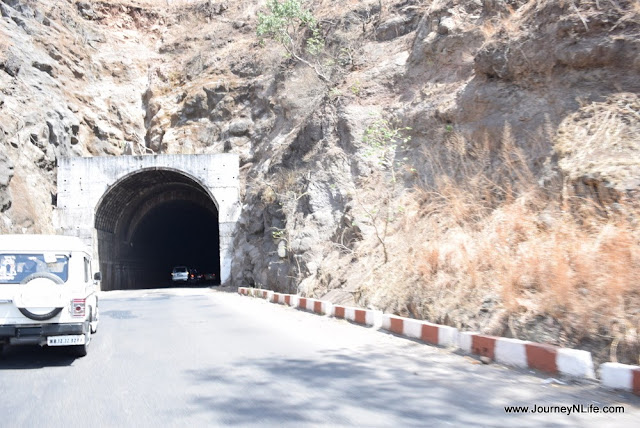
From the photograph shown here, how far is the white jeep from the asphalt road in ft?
1.39

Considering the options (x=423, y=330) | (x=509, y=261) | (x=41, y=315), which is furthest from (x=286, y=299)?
(x=41, y=315)

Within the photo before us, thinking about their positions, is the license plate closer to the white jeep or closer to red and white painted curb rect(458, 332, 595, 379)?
the white jeep

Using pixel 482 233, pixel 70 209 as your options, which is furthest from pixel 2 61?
pixel 482 233

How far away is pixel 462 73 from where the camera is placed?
693 inches

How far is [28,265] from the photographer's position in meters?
7.16

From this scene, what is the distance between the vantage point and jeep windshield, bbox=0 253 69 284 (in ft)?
22.9

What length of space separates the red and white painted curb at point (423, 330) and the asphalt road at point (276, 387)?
0.87 ft

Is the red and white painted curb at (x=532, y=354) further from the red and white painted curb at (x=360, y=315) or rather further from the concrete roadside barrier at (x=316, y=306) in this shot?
the concrete roadside barrier at (x=316, y=306)

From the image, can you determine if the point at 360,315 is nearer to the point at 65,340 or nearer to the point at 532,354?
the point at 532,354

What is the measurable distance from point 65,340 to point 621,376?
21.0ft

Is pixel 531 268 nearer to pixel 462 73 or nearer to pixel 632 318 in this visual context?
pixel 632 318

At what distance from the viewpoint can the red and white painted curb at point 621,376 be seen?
494cm

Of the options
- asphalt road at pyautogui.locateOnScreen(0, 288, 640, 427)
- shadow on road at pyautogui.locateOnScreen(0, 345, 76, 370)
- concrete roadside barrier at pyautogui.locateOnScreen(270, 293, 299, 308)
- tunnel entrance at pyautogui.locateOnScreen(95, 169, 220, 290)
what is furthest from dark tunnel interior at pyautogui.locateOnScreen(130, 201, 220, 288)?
asphalt road at pyautogui.locateOnScreen(0, 288, 640, 427)

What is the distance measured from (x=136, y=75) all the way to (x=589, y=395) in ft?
124
